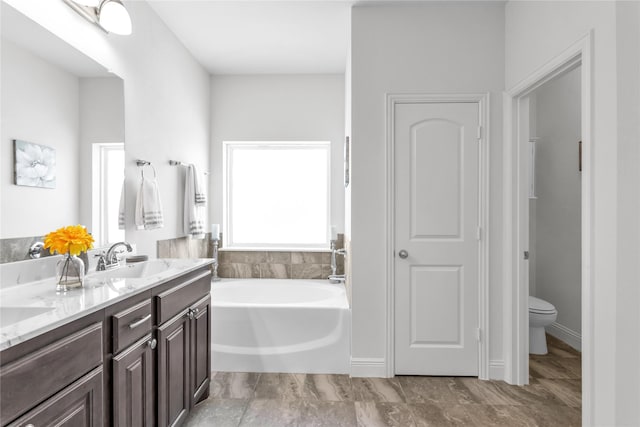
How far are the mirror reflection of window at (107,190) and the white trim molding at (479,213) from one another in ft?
5.57

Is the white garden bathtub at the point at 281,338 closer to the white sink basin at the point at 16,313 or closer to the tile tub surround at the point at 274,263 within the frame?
the tile tub surround at the point at 274,263

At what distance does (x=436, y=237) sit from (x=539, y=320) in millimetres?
1175

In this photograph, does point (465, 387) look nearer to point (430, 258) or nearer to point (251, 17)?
point (430, 258)

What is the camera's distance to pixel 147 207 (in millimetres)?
Result: 2324

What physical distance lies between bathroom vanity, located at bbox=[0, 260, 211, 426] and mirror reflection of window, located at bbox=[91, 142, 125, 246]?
11.0 inches

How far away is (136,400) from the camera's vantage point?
142 centimetres

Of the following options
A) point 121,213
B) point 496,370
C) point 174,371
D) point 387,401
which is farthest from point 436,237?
point 121,213

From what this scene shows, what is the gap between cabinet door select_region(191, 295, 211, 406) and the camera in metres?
1.96

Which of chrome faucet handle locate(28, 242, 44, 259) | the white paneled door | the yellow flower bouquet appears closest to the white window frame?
the white paneled door

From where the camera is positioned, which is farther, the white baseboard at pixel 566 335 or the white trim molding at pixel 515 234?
the white baseboard at pixel 566 335

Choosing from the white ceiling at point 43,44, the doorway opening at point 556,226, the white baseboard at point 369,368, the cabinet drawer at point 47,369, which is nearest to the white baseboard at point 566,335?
the doorway opening at point 556,226

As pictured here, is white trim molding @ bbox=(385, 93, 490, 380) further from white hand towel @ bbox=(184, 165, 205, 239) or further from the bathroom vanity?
white hand towel @ bbox=(184, 165, 205, 239)

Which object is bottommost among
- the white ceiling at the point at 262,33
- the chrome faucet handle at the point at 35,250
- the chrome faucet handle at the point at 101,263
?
the chrome faucet handle at the point at 101,263

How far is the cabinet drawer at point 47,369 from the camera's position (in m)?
0.88
